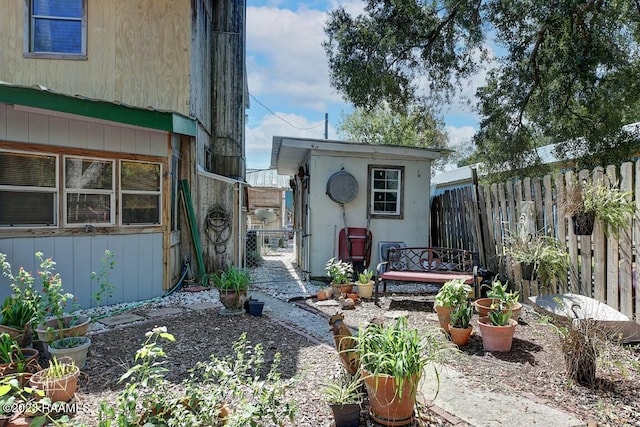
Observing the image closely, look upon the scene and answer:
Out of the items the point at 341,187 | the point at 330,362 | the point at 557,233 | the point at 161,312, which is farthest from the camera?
the point at 341,187

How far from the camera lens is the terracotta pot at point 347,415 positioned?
239 cm

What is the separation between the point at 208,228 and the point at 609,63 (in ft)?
24.6

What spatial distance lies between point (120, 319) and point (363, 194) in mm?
4611

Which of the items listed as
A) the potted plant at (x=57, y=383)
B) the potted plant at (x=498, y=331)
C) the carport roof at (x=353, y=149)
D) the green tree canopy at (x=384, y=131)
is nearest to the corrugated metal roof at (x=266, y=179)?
the green tree canopy at (x=384, y=131)

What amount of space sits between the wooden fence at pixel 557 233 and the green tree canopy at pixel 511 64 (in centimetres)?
206

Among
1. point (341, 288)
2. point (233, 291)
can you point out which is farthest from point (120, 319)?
point (341, 288)

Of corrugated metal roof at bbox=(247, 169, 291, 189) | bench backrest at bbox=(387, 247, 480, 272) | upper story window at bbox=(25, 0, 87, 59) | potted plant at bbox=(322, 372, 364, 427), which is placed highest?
upper story window at bbox=(25, 0, 87, 59)

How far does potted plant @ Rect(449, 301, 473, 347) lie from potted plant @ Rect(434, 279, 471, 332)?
68 mm

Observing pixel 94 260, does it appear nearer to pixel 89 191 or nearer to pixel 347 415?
pixel 89 191

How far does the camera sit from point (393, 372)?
95.0 inches

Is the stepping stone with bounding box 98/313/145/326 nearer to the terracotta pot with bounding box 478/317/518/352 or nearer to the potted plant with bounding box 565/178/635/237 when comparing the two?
the terracotta pot with bounding box 478/317/518/352

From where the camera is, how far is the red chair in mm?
7508

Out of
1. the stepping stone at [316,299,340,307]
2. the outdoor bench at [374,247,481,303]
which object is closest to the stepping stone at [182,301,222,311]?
the stepping stone at [316,299,340,307]

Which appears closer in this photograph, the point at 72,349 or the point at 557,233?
the point at 72,349
